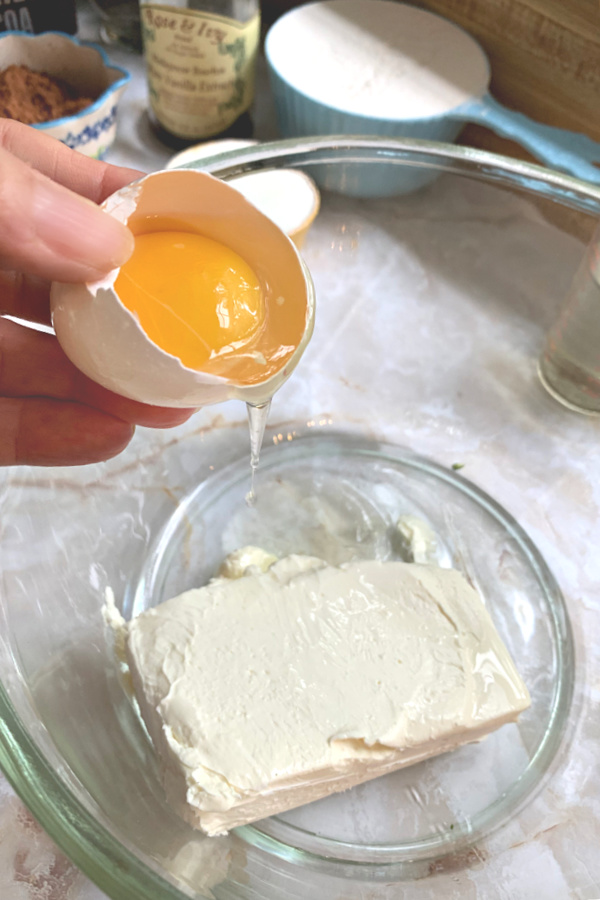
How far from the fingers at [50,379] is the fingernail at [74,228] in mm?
311

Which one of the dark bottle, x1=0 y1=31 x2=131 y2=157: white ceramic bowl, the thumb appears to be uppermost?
the thumb

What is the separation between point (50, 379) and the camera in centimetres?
92

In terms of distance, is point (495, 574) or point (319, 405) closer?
point (495, 574)

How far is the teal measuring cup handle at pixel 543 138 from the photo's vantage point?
3.68 ft

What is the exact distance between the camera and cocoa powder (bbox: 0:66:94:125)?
1189mm

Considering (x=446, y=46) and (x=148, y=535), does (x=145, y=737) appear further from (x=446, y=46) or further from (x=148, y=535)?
(x=446, y=46)

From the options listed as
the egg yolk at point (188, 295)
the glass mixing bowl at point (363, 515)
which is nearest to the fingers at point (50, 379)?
the glass mixing bowl at point (363, 515)

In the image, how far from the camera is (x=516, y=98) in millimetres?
1269

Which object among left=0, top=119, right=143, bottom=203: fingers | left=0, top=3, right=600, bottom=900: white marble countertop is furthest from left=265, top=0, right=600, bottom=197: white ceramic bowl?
left=0, top=119, right=143, bottom=203: fingers

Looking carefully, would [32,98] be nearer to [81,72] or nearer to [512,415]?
[81,72]

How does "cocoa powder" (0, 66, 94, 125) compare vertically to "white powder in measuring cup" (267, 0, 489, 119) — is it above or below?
below

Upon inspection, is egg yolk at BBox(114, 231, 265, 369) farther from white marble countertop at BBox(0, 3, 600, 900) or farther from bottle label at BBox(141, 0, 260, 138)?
bottle label at BBox(141, 0, 260, 138)

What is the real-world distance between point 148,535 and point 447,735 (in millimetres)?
512

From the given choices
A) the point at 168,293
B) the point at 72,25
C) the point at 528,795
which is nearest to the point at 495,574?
the point at 528,795
